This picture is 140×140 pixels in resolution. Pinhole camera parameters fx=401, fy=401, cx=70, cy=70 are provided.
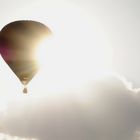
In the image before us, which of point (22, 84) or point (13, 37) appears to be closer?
point (22, 84)

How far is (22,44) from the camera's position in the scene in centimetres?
6600

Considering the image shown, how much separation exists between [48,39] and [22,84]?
9275 millimetres

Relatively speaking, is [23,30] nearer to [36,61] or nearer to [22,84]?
[36,61]

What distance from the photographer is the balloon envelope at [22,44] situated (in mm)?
63494

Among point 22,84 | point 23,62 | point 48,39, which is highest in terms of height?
point 48,39

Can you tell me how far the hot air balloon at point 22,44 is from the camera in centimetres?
6347

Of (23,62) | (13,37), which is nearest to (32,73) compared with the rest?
(23,62)

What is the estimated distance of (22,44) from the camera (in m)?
66.0

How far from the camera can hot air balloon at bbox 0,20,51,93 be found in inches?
2499

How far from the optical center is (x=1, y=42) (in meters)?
64.8

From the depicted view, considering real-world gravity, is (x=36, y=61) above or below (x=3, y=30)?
below

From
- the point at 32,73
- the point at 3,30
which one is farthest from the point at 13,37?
the point at 32,73

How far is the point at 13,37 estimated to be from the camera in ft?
212

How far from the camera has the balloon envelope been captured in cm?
6349
